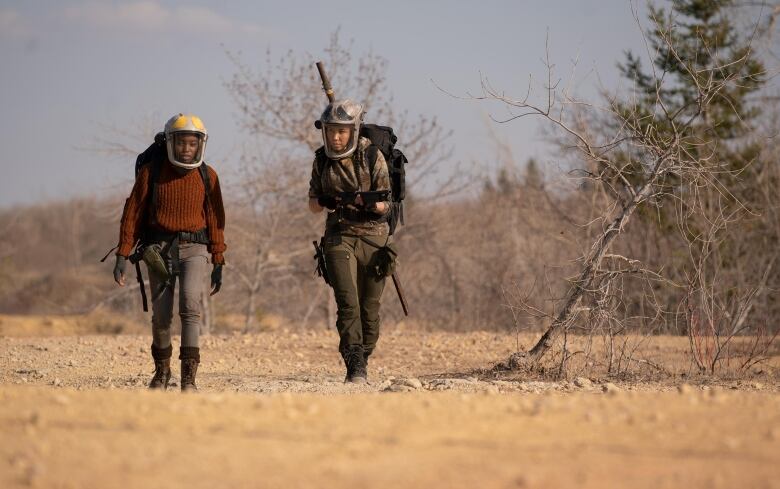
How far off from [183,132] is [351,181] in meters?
1.37

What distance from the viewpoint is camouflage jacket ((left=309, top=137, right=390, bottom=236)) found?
8.58 meters

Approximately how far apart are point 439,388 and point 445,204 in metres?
10.7

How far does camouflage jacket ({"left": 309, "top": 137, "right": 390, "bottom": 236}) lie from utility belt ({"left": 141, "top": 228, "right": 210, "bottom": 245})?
98 centimetres

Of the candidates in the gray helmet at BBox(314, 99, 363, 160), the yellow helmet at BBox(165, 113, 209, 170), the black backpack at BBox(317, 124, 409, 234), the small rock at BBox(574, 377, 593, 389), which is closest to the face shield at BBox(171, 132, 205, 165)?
the yellow helmet at BBox(165, 113, 209, 170)

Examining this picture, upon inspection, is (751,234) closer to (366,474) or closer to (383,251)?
(383,251)

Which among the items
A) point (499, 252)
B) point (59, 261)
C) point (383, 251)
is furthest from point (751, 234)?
point (59, 261)

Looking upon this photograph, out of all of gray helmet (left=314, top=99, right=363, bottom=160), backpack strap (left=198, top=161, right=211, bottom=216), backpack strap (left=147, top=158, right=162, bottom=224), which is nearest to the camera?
backpack strap (left=147, top=158, right=162, bottom=224)

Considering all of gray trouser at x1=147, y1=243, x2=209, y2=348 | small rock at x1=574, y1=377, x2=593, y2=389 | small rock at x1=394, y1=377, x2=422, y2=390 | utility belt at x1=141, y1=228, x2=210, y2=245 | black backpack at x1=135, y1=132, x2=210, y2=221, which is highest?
black backpack at x1=135, y1=132, x2=210, y2=221

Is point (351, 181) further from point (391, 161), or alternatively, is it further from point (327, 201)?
point (391, 161)

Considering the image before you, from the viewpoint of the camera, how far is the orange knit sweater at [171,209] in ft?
26.3

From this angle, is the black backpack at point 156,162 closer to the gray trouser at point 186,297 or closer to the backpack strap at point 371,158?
the gray trouser at point 186,297

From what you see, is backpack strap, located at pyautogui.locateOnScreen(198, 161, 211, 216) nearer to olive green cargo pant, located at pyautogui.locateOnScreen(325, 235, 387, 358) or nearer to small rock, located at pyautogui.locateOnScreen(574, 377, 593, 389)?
olive green cargo pant, located at pyautogui.locateOnScreen(325, 235, 387, 358)

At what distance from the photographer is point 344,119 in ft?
27.7

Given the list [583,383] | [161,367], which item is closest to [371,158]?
[161,367]
